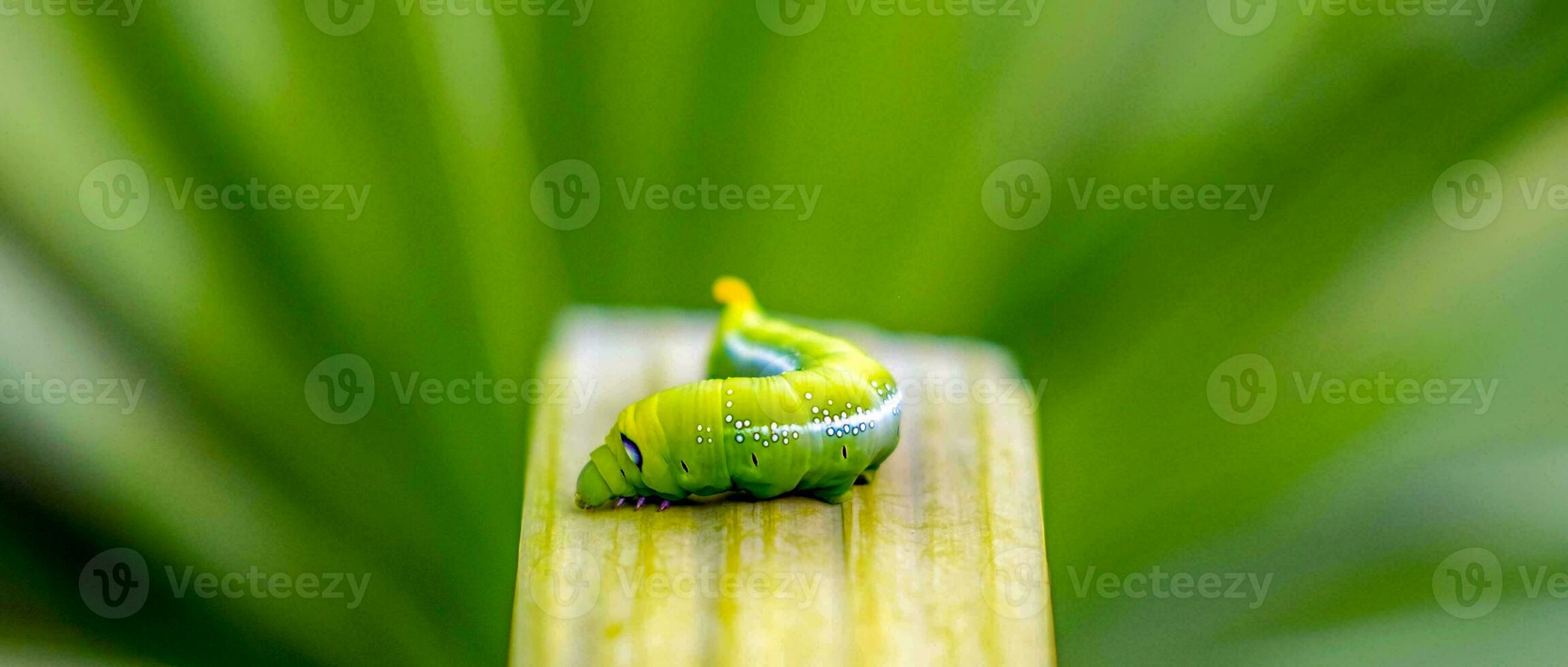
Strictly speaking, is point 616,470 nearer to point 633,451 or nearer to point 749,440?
point 633,451

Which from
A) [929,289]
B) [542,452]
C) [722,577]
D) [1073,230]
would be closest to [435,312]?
[542,452]

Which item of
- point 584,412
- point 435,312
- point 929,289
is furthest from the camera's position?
point 929,289

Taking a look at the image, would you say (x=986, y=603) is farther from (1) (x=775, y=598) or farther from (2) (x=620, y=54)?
(2) (x=620, y=54)

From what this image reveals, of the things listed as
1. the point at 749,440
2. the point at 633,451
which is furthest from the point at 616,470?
the point at 749,440

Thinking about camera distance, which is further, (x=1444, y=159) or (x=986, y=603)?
(x=1444, y=159)
